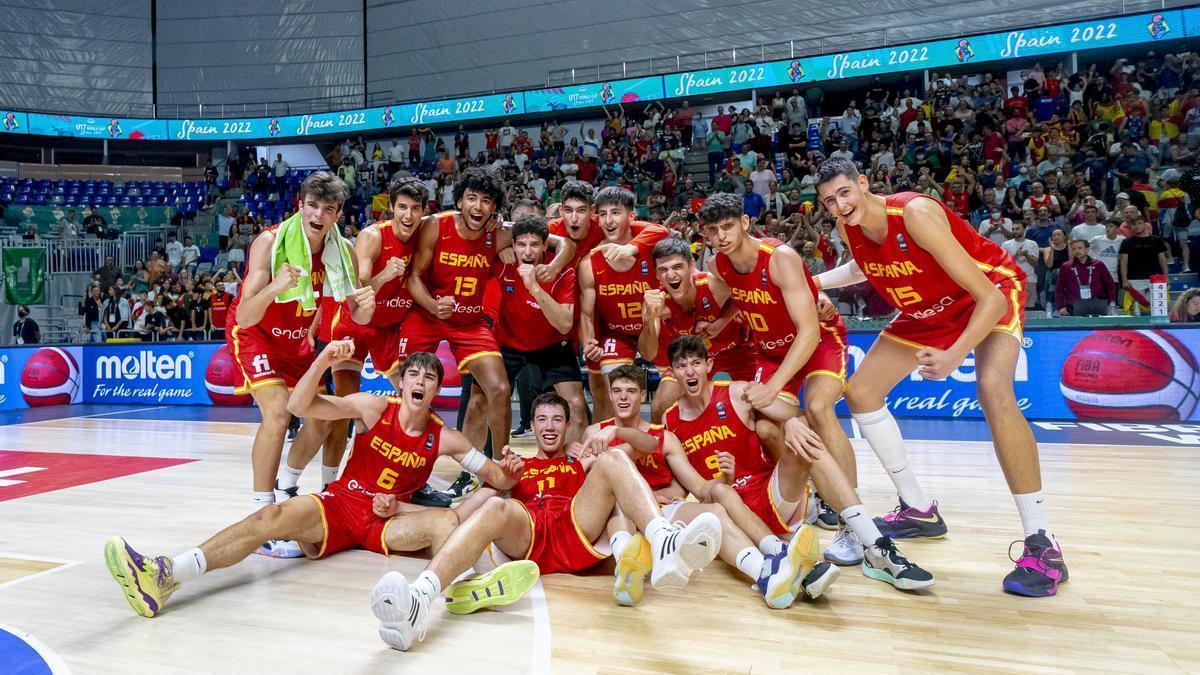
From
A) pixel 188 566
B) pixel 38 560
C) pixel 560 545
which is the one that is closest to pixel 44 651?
pixel 188 566

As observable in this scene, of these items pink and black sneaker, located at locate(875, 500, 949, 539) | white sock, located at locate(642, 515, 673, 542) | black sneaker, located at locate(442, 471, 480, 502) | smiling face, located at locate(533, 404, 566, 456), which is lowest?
black sneaker, located at locate(442, 471, 480, 502)

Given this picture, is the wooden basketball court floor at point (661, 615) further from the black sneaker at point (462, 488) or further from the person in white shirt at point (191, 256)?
the person in white shirt at point (191, 256)

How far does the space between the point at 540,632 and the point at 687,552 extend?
666 mm

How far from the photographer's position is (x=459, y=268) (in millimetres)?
5875

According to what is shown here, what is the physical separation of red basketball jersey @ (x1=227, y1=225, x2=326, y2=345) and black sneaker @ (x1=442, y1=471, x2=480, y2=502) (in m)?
1.58

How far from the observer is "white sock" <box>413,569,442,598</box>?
→ 290 cm

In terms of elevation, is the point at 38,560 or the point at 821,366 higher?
the point at 821,366

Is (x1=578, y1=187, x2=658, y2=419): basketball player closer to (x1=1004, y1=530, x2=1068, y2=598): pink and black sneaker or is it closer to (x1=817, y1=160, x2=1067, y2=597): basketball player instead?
(x1=817, y1=160, x2=1067, y2=597): basketball player

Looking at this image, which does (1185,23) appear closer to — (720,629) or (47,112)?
(720,629)

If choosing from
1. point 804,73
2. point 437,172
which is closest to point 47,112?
point 437,172

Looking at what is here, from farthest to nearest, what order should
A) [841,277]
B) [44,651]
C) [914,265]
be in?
[841,277] < [914,265] < [44,651]

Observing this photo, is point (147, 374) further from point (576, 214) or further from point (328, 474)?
point (576, 214)

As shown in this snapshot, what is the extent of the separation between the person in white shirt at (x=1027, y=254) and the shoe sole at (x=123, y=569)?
29.9ft

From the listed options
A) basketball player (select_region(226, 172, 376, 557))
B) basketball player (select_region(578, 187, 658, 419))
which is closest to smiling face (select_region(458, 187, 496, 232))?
basketball player (select_region(578, 187, 658, 419))
